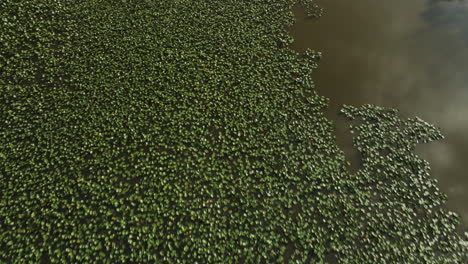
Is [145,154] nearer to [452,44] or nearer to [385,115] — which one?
[385,115]

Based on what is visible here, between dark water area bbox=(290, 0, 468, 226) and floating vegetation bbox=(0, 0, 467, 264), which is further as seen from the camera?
dark water area bbox=(290, 0, 468, 226)

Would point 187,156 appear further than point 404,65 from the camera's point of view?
No

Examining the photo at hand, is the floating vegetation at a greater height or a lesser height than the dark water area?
lesser

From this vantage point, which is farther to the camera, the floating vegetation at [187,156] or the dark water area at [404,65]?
the dark water area at [404,65]

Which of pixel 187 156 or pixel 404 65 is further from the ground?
pixel 404 65
